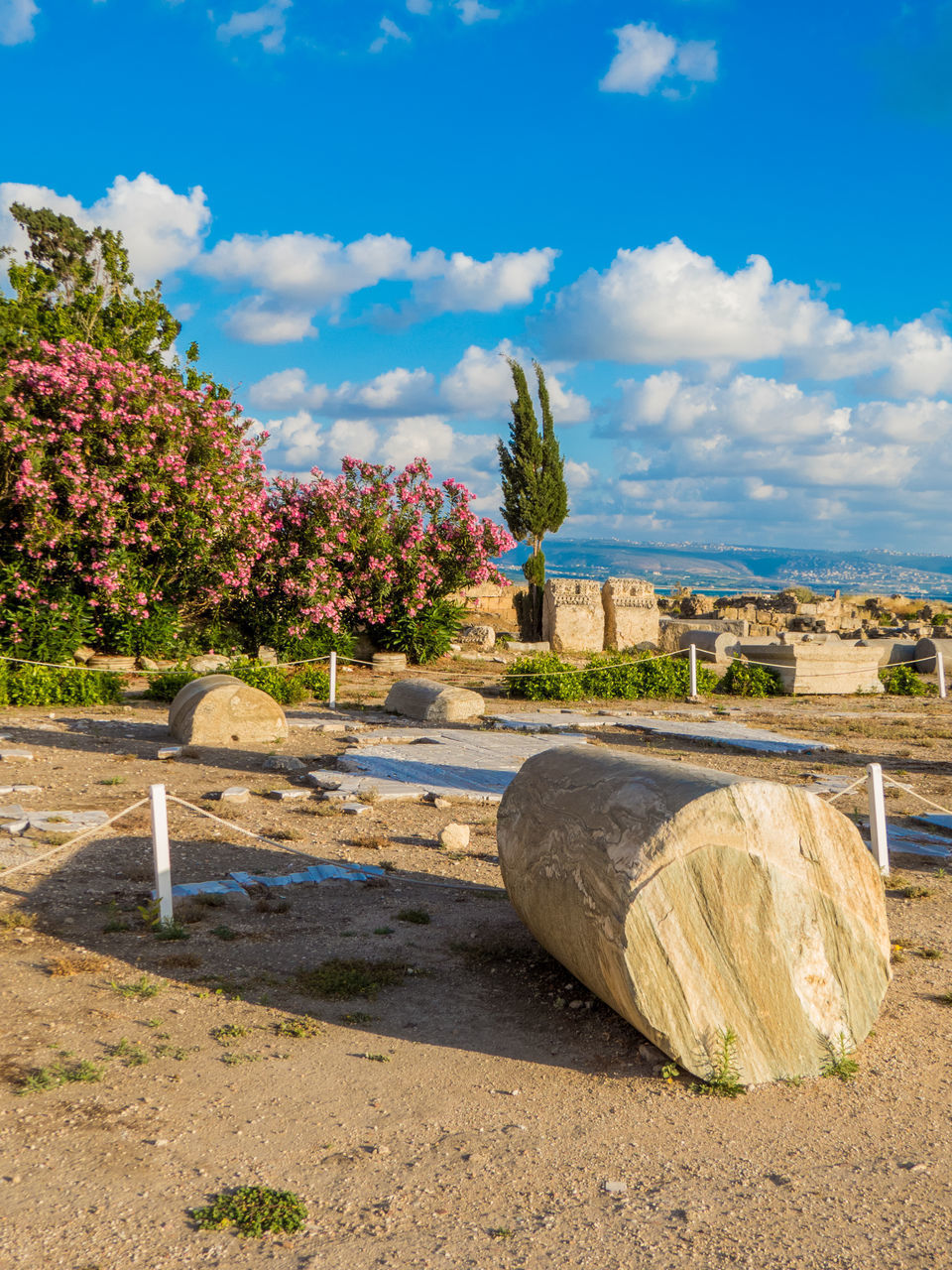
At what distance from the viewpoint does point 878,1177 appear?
284 cm

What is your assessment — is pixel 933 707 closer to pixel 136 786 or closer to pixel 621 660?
pixel 621 660

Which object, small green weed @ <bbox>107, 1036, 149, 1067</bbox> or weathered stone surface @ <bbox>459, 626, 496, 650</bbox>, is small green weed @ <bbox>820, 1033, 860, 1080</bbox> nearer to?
small green weed @ <bbox>107, 1036, 149, 1067</bbox>

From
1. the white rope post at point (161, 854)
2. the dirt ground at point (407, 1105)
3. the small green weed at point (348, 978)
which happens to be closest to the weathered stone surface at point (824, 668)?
the dirt ground at point (407, 1105)

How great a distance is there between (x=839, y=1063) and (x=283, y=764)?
19.1 feet

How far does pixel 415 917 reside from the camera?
16.6 ft

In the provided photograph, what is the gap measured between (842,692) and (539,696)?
18.0 feet

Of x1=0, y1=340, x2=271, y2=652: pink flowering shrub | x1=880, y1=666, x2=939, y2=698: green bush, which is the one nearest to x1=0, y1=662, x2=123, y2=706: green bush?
x1=0, y1=340, x2=271, y2=652: pink flowering shrub

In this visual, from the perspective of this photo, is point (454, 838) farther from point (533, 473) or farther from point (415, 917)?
point (533, 473)

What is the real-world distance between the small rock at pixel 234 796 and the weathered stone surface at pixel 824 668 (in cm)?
1092

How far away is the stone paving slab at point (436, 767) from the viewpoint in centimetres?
771

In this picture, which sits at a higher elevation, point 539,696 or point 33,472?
point 33,472

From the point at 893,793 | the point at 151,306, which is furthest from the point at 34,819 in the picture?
the point at 151,306

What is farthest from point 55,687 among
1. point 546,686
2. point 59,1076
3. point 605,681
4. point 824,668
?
point 824,668

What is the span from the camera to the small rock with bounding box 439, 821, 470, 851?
636 cm
